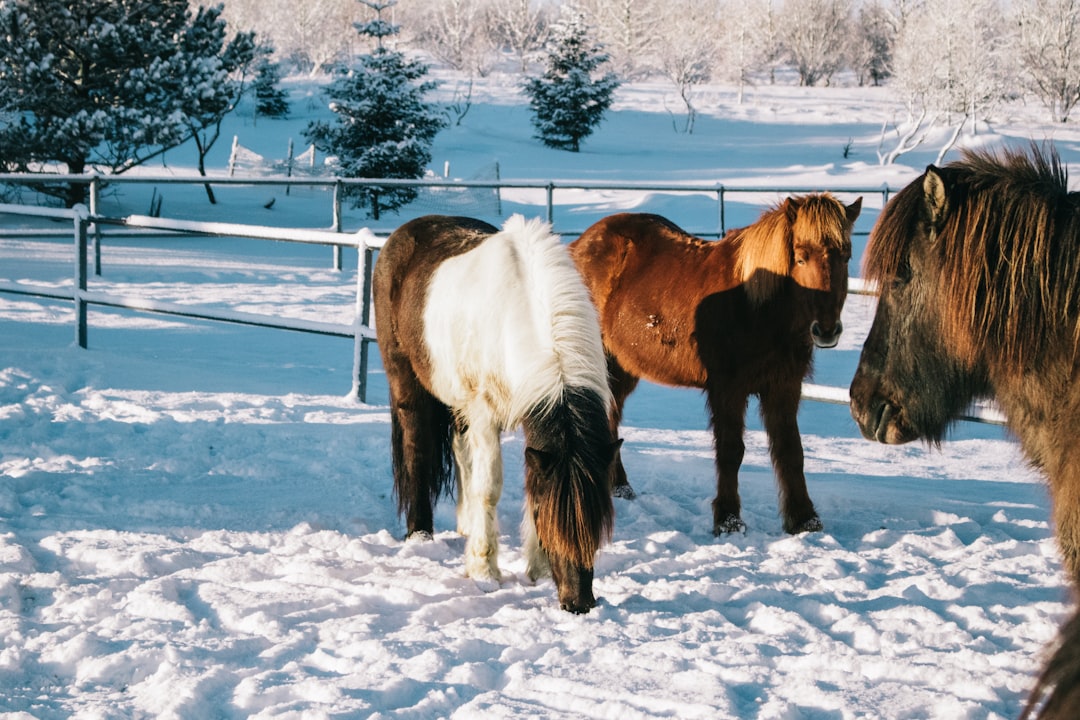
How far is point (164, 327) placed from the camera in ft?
30.2

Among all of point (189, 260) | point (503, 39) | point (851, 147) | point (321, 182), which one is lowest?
point (189, 260)

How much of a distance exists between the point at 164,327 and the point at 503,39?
188 ft

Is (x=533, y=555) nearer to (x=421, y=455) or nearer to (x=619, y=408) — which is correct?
(x=421, y=455)

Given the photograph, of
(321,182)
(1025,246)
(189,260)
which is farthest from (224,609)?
(189,260)

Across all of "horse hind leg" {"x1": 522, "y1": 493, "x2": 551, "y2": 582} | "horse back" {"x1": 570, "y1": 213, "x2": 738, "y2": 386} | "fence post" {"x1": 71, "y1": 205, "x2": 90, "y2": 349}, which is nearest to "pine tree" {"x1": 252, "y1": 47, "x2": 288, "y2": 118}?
"fence post" {"x1": 71, "y1": 205, "x2": 90, "y2": 349}

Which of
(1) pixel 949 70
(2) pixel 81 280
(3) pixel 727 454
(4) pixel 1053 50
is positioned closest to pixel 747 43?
(4) pixel 1053 50

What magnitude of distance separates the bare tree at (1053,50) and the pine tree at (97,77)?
107 feet

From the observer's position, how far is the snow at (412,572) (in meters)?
2.79

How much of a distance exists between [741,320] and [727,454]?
2.13 feet

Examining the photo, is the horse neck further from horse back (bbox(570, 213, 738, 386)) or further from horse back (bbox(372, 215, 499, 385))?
horse back (bbox(372, 215, 499, 385))

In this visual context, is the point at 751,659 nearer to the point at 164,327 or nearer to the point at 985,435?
the point at 985,435

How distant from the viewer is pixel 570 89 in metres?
30.7

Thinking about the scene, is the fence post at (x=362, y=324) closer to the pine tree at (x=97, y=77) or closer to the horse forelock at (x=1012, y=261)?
the horse forelock at (x=1012, y=261)

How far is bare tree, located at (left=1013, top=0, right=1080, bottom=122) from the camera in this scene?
3672 centimetres
